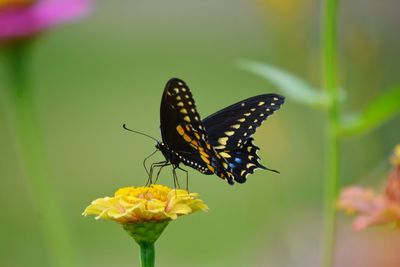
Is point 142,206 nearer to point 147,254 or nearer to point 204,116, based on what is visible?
point 147,254

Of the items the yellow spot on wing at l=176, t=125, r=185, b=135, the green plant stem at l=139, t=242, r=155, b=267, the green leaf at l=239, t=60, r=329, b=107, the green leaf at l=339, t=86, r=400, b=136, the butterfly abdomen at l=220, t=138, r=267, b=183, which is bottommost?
the green plant stem at l=139, t=242, r=155, b=267

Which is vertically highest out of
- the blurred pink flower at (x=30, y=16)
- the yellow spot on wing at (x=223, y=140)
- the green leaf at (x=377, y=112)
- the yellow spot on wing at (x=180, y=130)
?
the blurred pink flower at (x=30, y=16)

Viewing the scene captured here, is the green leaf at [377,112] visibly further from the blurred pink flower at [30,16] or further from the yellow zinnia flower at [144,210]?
the blurred pink flower at [30,16]

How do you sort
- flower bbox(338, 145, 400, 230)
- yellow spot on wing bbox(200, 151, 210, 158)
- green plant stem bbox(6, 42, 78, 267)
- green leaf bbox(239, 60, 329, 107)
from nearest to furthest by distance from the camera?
flower bbox(338, 145, 400, 230) → yellow spot on wing bbox(200, 151, 210, 158) → green leaf bbox(239, 60, 329, 107) → green plant stem bbox(6, 42, 78, 267)

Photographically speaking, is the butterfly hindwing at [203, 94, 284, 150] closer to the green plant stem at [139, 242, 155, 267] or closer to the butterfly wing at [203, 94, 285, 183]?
the butterfly wing at [203, 94, 285, 183]

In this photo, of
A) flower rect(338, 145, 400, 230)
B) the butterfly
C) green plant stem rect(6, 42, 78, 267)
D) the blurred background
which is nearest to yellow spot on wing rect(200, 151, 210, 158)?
the butterfly

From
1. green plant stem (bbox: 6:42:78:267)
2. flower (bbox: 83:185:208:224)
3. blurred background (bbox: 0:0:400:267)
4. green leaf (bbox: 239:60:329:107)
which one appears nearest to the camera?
flower (bbox: 83:185:208:224)

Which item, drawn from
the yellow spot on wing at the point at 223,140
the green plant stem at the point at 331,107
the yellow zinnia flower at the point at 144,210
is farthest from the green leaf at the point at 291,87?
the yellow zinnia flower at the point at 144,210
